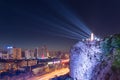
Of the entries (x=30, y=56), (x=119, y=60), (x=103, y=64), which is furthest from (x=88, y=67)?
(x=30, y=56)

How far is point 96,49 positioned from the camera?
2767cm

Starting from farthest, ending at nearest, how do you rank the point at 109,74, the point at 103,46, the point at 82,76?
the point at 82,76, the point at 103,46, the point at 109,74

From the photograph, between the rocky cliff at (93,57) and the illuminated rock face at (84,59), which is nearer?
the rocky cliff at (93,57)

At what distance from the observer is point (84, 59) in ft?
95.5

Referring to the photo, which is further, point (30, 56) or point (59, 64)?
point (30, 56)

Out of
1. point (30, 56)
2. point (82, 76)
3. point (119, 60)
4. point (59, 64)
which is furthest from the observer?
point (30, 56)

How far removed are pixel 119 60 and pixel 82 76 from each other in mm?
10059

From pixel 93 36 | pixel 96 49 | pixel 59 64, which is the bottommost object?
pixel 59 64

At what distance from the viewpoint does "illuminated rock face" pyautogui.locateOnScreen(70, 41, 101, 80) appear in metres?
27.5

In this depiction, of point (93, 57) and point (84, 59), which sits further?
point (84, 59)

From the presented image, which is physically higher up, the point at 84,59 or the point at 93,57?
the point at 93,57

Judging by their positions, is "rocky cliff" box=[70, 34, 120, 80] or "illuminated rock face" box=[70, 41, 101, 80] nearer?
"rocky cliff" box=[70, 34, 120, 80]

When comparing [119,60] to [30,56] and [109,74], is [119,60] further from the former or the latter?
[30,56]

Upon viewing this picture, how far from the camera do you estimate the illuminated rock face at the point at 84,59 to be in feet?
90.1
